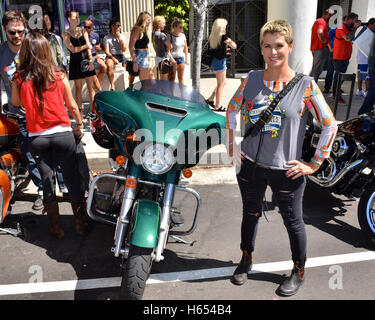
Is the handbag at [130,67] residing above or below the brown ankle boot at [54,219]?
above

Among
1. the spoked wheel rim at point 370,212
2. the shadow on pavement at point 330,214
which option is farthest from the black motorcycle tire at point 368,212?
the shadow on pavement at point 330,214

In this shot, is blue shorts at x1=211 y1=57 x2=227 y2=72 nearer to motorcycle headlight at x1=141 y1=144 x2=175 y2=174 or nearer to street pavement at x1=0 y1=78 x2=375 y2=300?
street pavement at x1=0 y1=78 x2=375 y2=300

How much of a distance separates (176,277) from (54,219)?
53.4 inches

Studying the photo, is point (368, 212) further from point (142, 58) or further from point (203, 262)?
point (142, 58)

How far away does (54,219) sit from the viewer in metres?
3.88

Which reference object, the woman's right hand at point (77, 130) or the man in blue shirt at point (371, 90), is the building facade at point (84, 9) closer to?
the man in blue shirt at point (371, 90)

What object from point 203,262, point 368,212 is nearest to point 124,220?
point 203,262

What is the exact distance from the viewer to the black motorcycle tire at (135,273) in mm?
2734

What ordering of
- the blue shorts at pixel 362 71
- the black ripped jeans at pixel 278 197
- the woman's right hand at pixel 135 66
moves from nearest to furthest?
the black ripped jeans at pixel 278 197
the woman's right hand at pixel 135 66
the blue shorts at pixel 362 71

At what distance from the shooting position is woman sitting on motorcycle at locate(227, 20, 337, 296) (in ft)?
8.65

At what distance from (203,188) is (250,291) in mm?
2130

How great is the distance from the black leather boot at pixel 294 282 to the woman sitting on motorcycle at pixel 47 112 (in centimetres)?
203
